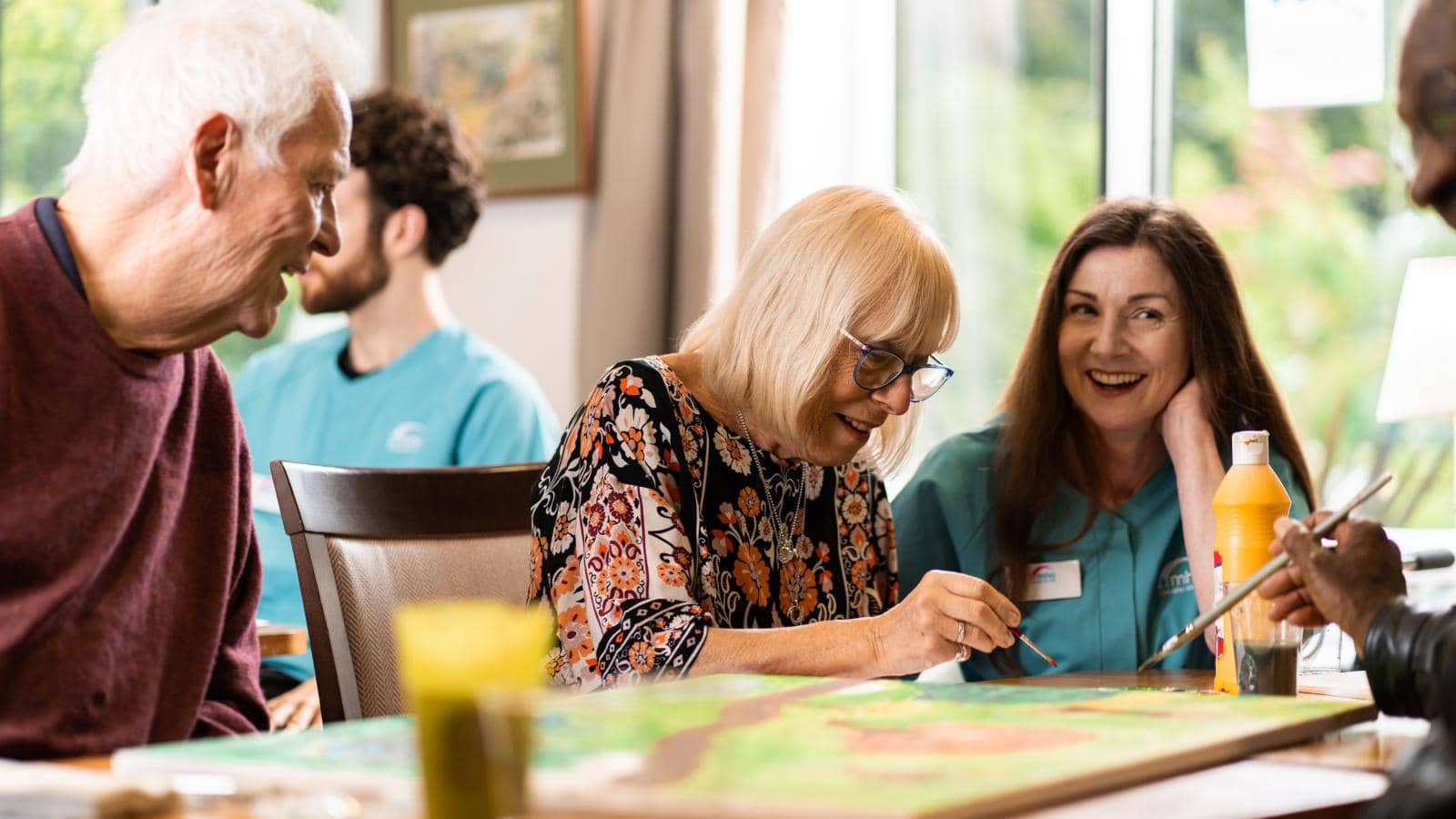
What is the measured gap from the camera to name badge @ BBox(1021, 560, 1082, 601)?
222 cm

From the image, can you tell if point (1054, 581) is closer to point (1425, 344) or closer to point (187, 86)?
point (1425, 344)

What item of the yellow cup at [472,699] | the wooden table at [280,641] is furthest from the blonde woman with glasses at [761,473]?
the yellow cup at [472,699]

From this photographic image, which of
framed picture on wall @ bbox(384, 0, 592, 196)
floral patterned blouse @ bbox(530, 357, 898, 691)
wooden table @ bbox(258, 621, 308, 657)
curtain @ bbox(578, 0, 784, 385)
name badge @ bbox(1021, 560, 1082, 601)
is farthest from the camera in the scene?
framed picture on wall @ bbox(384, 0, 592, 196)

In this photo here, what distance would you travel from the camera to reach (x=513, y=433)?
289cm

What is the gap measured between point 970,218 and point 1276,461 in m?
1.61

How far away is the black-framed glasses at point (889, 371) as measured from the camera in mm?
1885

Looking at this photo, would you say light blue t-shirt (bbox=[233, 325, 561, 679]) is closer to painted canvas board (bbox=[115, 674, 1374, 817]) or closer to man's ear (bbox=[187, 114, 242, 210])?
man's ear (bbox=[187, 114, 242, 210])

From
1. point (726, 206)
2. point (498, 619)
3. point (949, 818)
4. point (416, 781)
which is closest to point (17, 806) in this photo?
point (416, 781)

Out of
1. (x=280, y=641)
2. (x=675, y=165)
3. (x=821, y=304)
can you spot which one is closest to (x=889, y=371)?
(x=821, y=304)

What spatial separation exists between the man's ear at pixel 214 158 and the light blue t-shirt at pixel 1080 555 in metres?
1.14

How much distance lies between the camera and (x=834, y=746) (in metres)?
1.03

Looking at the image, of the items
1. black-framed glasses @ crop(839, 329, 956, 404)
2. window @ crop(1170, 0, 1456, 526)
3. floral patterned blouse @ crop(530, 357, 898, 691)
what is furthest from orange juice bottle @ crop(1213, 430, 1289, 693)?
window @ crop(1170, 0, 1456, 526)

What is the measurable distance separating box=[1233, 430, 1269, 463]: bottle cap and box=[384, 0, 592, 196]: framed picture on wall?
242 centimetres

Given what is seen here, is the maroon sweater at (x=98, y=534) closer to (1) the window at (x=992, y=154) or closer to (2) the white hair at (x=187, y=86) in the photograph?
(2) the white hair at (x=187, y=86)
